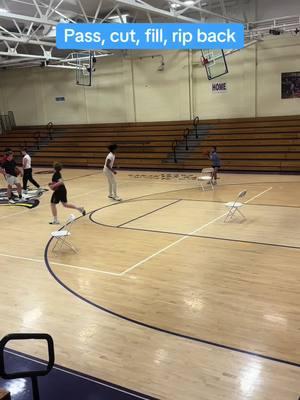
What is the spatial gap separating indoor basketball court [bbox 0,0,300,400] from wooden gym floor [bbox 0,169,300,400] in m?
0.02

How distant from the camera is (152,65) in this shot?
64.4ft

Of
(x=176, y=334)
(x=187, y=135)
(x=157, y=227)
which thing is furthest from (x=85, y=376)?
(x=187, y=135)

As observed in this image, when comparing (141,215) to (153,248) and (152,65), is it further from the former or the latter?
(152,65)

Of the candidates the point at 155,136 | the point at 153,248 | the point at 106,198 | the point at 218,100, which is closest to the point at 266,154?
the point at 218,100

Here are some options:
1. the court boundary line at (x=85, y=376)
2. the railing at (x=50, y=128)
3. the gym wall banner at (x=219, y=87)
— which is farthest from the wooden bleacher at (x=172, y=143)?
the court boundary line at (x=85, y=376)

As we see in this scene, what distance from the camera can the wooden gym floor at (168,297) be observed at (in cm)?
376

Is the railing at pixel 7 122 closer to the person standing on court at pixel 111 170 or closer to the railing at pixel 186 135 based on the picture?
the railing at pixel 186 135

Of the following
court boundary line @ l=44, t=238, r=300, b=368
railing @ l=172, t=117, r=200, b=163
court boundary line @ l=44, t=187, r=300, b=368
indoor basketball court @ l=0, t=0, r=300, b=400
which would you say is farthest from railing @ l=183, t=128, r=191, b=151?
court boundary line @ l=44, t=238, r=300, b=368

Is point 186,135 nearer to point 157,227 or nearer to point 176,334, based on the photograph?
point 157,227

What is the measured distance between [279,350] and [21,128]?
2274 centimetres

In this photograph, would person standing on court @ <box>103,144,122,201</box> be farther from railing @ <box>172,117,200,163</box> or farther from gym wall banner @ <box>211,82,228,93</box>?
gym wall banner @ <box>211,82,228,93</box>

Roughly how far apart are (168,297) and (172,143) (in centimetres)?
1298

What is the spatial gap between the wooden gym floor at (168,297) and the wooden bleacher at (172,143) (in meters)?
5.72

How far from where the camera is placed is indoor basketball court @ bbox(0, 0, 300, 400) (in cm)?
385
